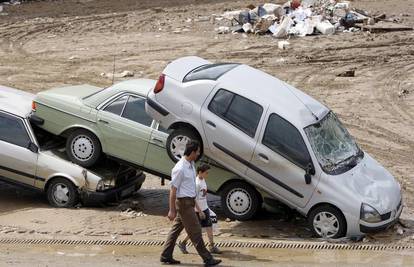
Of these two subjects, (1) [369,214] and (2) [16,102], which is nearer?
(1) [369,214]

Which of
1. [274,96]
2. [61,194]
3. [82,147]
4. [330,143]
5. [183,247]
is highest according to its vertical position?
[274,96]

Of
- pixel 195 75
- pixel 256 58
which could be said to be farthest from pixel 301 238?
pixel 256 58

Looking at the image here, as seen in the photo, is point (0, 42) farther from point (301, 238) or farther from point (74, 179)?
point (301, 238)

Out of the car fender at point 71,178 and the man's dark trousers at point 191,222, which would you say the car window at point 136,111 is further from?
the man's dark trousers at point 191,222

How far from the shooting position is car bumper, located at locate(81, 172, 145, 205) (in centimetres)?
1455

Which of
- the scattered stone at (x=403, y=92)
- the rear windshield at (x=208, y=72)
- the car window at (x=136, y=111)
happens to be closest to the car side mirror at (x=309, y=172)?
the rear windshield at (x=208, y=72)

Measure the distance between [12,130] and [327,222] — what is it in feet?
17.5

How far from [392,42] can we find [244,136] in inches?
648

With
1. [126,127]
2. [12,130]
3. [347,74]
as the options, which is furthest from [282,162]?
[347,74]

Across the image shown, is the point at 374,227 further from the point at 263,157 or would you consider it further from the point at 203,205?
the point at 203,205

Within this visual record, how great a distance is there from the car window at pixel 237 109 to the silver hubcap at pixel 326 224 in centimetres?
158

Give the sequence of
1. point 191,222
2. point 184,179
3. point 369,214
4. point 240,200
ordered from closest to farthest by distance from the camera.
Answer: point 184,179 < point 191,222 < point 369,214 < point 240,200

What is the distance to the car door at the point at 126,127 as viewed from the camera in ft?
46.7

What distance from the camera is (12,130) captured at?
14922mm
